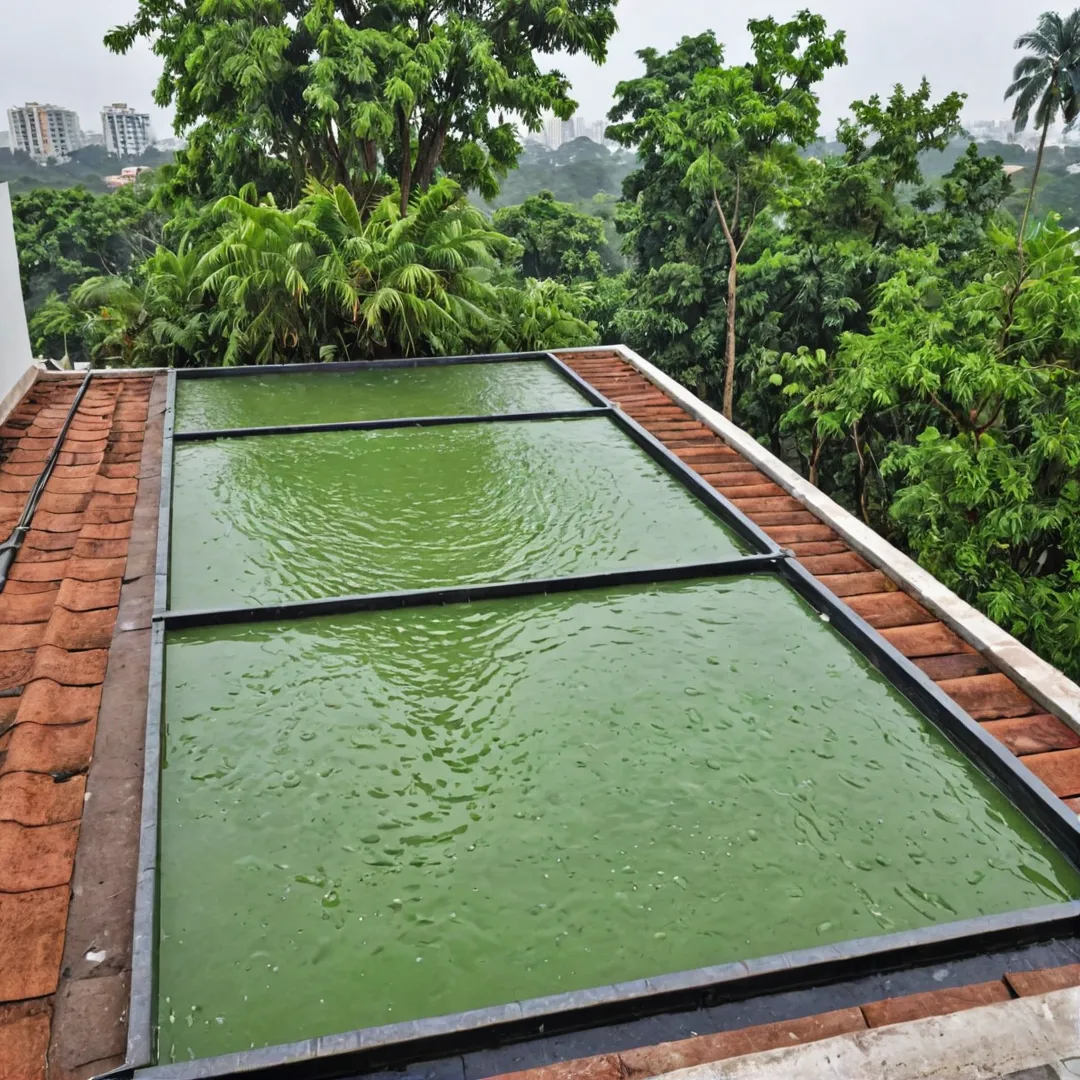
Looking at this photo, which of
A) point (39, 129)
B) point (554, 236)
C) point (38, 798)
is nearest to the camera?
point (38, 798)

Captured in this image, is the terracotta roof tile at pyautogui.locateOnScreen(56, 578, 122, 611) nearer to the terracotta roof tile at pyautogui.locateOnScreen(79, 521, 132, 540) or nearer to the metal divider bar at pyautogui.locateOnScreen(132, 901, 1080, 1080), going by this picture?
the terracotta roof tile at pyautogui.locateOnScreen(79, 521, 132, 540)

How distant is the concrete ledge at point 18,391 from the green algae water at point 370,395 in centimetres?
87

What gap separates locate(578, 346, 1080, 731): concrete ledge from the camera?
9.16ft

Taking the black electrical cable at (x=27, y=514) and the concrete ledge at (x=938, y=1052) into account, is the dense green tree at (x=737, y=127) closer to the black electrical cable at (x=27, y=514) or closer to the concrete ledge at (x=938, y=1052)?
the black electrical cable at (x=27, y=514)

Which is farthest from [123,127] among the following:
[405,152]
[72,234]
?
[405,152]

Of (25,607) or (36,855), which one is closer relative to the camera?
(36,855)

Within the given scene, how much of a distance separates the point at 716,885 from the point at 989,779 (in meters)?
0.90

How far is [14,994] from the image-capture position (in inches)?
71.0

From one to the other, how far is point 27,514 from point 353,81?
9006 mm

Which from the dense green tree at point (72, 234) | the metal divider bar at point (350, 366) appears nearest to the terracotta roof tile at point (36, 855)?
the metal divider bar at point (350, 366)

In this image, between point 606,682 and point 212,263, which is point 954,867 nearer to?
point 606,682

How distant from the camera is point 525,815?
2.45m

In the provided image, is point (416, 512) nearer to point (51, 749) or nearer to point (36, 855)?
point (51, 749)

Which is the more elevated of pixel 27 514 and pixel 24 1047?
pixel 27 514
